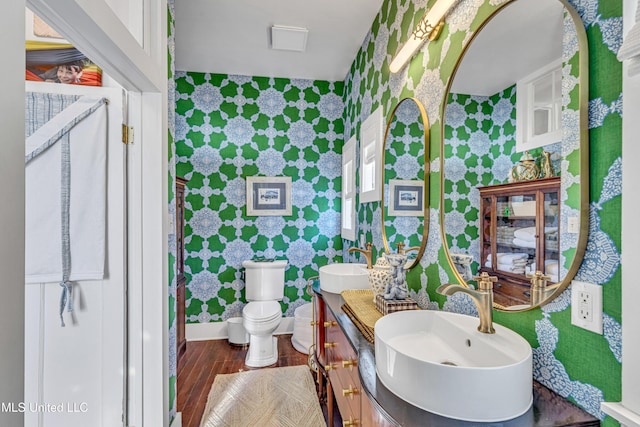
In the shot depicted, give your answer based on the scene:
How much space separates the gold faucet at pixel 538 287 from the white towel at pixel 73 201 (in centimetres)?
172

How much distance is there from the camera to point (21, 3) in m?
0.57

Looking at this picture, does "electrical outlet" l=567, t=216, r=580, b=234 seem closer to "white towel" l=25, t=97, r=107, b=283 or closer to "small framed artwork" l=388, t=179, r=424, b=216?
"small framed artwork" l=388, t=179, r=424, b=216

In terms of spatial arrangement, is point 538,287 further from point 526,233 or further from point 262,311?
point 262,311

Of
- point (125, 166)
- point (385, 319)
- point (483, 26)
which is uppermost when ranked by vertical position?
point (483, 26)

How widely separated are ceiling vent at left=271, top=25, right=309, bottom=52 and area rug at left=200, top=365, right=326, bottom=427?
2.81 metres

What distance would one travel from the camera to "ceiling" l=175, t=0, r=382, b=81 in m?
2.21

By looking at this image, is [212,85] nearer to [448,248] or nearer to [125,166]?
[125,166]

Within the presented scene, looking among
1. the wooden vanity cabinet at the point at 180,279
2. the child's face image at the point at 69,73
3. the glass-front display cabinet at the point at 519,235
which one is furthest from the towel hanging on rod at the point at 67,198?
the glass-front display cabinet at the point at 519,235

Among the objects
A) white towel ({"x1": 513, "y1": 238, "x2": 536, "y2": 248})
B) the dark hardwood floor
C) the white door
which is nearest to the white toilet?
the dark hardwood floor

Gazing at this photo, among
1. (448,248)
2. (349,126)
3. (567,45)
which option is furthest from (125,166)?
(349,126)

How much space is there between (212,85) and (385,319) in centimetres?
314

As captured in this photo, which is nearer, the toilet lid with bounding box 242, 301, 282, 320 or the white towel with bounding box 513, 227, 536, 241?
the white towel with bounding box 513, 227, 536, 241

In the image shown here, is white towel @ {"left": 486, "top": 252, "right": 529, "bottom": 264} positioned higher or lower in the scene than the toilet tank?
higher

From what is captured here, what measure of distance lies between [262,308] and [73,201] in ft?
5.93
